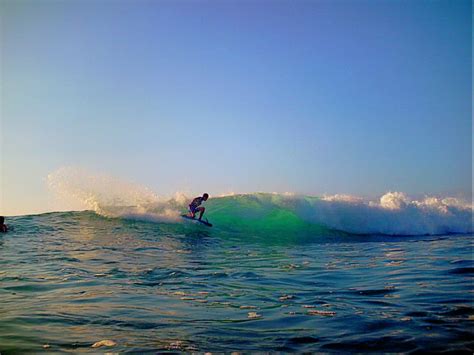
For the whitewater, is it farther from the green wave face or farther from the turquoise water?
the green wave face

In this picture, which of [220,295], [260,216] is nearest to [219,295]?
[220,295]

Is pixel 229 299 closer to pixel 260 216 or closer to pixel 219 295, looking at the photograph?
pixel 219 295

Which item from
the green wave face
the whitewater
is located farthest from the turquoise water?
the green wave face

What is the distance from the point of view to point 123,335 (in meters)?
4.27

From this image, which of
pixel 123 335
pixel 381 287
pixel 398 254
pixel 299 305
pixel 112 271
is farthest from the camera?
pixel 398 254

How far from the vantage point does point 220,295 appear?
6.19 m

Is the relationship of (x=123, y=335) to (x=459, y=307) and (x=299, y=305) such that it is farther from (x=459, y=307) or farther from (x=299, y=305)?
(x=459, y=307)

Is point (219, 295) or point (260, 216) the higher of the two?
point (260, 216)

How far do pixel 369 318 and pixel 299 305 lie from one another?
1048 mm

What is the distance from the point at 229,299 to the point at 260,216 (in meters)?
13.0

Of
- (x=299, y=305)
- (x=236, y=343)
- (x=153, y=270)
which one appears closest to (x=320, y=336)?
(x=236, y=343)

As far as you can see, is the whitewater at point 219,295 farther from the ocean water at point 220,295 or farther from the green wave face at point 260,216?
the green wave face at point 260,216

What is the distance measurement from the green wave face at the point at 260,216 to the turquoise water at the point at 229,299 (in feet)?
16.2

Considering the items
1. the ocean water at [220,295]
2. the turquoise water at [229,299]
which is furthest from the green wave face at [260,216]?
the turquoise water at [229,299]
